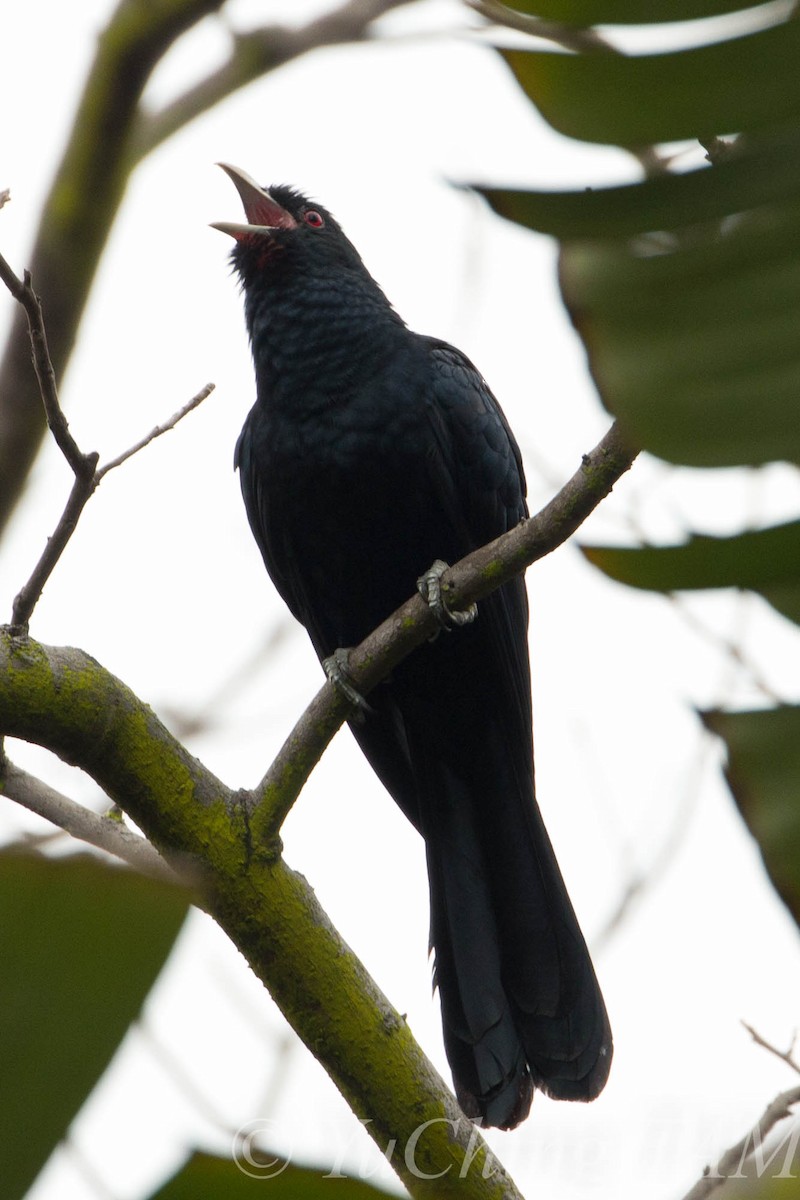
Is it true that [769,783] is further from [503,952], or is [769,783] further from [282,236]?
[282,236]

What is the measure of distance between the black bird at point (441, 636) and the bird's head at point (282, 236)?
0.17m

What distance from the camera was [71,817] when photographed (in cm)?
371

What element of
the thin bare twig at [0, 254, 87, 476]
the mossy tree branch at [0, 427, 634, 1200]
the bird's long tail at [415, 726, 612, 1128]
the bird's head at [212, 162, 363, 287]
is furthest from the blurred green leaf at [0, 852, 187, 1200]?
the bird's head at [212, 162, 363, 287]

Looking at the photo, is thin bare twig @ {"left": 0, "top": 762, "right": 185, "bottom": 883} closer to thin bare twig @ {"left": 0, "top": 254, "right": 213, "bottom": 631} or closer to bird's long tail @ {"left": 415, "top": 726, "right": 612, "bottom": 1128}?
thin bare twig @ {"left": 0, "top": 254, "right": 213, "bottom": 631}

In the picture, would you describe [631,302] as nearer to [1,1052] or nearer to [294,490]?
[1,1052]

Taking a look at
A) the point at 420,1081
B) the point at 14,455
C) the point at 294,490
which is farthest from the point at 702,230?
the point at 294,490

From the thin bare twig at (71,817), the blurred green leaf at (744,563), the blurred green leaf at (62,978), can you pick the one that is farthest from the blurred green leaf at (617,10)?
the thin bare twig at (71,817)

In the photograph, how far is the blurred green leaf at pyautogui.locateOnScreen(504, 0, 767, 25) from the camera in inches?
30.2

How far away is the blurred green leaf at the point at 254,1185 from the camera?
595 millimetres

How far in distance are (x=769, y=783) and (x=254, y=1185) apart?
347 millimetres

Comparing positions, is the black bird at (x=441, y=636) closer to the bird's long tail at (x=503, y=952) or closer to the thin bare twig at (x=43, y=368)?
the bird's long tail at (x=503, y=952)

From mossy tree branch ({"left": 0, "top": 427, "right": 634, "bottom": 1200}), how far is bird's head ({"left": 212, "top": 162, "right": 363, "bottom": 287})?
2.17m

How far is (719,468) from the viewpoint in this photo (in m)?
0.75

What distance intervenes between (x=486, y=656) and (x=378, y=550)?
0.55 m
